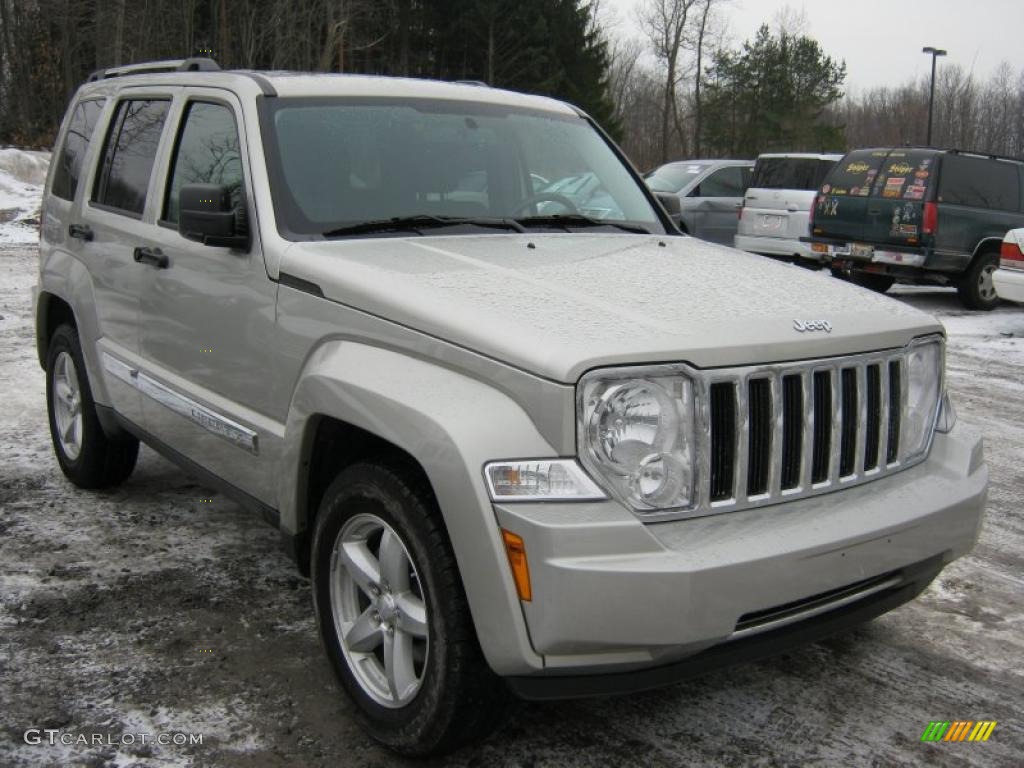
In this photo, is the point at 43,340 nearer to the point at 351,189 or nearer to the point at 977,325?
the point at 351,189

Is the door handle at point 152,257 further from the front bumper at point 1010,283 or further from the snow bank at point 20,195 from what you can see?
the snow bank at point 20,195

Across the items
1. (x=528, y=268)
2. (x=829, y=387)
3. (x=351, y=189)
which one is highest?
(x=351, y=189)

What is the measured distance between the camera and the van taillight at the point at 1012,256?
36.6 ft

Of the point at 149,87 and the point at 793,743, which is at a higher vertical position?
the point at 149,87

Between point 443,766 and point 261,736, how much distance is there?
559 mm

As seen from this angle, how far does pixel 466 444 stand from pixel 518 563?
308 millimetres

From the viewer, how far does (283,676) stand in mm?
3396

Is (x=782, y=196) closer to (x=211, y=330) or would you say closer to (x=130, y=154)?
(x=130, y=154)

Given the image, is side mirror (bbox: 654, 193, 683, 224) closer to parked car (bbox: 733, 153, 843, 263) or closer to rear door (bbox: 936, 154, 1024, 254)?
rear door (bbox: 936, 154, 1024, 254)

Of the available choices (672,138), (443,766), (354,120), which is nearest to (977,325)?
(354,120)

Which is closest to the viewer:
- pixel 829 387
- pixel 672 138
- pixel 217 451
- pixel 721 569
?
pixel 721 569

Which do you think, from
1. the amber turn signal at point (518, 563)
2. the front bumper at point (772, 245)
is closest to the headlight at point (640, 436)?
the amber turn signal at point (518, 563)

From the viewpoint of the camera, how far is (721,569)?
2449 millimetres

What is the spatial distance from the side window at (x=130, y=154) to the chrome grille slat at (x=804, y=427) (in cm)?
290
